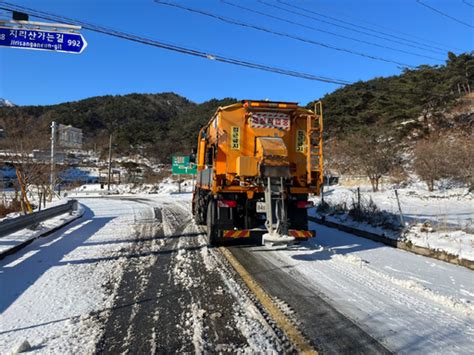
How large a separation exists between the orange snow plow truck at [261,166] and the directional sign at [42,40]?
134 inches

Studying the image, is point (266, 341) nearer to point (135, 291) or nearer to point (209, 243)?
point (135, 291)

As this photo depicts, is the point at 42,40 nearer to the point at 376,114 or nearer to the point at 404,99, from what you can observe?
the point at 404,99

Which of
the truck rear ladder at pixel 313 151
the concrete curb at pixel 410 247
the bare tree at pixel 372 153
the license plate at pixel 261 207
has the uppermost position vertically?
the bare tree at pixel 372 153

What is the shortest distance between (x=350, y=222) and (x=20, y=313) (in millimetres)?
9717

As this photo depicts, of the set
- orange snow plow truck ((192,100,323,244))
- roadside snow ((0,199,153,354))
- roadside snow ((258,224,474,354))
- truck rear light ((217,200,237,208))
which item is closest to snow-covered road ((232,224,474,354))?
roadside snow ((258,224,474,354))

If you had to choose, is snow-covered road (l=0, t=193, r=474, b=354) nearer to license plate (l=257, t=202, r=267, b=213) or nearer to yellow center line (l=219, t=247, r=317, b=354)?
yellow center line (l=219, t=247, r=317, b=354)

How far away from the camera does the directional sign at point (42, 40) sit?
7.15 m

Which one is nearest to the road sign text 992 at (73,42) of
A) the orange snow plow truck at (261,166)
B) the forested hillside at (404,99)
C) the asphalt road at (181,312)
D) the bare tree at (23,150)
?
the orange snow plow truck at (261,166)

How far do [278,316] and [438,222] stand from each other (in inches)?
306

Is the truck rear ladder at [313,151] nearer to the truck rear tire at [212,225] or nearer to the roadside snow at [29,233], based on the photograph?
the truck rear tire at [212,225]

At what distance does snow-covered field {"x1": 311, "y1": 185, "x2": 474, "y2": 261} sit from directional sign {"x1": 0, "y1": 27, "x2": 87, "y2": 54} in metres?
8.80

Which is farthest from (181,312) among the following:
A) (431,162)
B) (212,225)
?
(431,162)

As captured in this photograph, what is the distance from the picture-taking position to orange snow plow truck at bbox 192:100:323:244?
8258mm

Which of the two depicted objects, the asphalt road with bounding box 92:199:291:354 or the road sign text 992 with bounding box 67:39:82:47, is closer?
the asphalt road with bounding box 92:199:291:354
